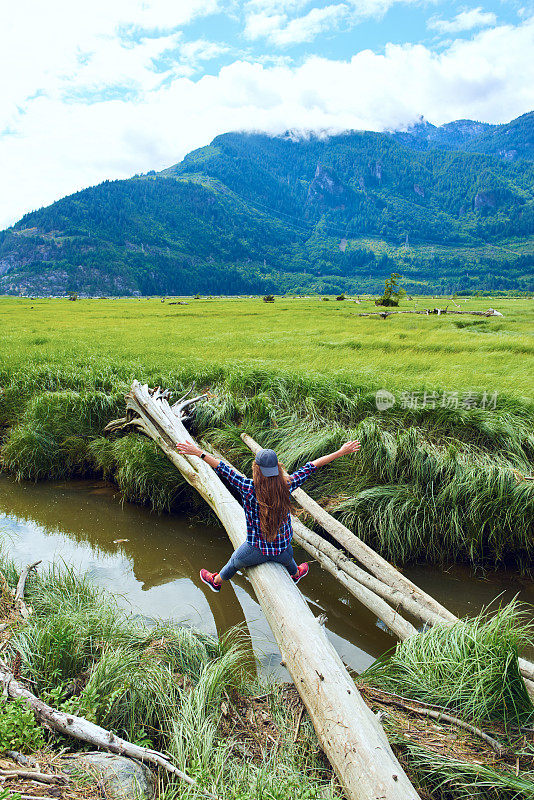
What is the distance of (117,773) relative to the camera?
8.48ft

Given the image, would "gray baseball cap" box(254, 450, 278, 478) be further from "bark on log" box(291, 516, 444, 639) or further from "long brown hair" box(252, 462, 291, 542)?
"bark on log" box(291, 516, 444, 639)

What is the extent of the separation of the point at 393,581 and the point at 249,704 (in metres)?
2.14

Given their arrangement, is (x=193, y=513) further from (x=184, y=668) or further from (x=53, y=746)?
(x=53, y=746)

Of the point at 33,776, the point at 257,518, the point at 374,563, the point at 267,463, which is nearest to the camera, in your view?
the point at 33,776

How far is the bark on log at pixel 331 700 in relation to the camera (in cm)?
253

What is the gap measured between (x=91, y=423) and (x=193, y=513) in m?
3.68

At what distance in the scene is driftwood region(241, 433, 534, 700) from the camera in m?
4.15

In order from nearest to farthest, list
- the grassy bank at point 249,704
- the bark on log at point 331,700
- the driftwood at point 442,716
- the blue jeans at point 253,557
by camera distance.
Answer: the bark on log at point 331,700 < the grassy bank at point 249,704 < the driftwood at point 442,716 < the blue jeans at point 253,557

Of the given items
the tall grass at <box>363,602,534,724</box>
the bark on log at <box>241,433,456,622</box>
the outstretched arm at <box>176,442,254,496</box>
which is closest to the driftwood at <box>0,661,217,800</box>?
the tall grass at <box>363,602,534,724</box>


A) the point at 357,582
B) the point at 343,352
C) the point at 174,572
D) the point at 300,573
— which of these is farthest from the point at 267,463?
the point at 343,352

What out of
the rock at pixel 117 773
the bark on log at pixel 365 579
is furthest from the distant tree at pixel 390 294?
the rock at pixel 117 773

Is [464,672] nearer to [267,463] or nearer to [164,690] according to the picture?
[267,463]

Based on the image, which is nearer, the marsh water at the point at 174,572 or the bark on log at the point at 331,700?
the bark on log at the point at 331,700

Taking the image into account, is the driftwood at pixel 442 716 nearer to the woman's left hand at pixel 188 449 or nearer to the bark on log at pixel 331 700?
the bark on log at pixel 331 700
